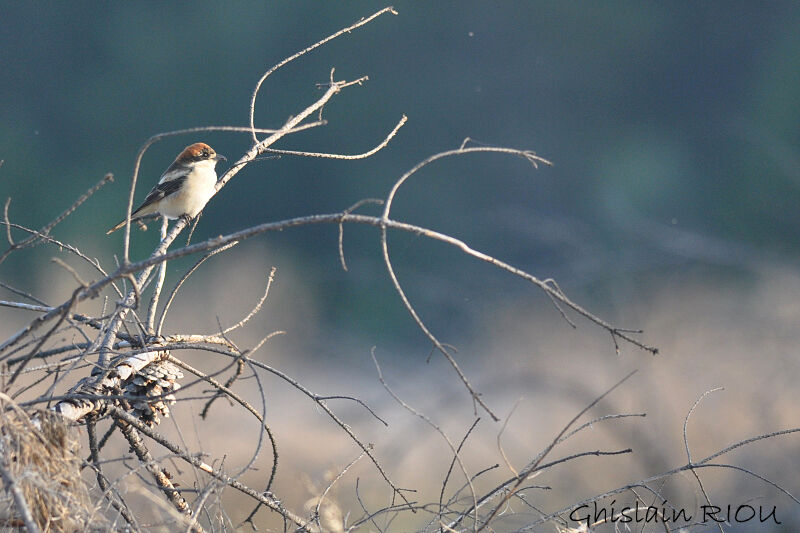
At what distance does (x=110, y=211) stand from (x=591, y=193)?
8288 mm

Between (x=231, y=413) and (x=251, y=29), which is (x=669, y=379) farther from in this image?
(x=251, y=29)

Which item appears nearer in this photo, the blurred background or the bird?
the bird

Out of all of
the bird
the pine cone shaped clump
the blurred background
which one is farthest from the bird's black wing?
the blurred background

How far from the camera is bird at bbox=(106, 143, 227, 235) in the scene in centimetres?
372

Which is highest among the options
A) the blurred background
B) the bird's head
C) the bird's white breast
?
the blurred background

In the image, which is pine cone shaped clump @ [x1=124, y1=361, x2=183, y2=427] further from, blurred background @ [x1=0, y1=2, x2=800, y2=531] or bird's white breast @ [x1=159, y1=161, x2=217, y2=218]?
blurred background @ [x1=0, y1=2, x2=800, y2=531]

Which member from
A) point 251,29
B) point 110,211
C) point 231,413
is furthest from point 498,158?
point 231,413

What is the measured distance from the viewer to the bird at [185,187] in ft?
12.2

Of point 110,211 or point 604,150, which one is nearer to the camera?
point 110,211

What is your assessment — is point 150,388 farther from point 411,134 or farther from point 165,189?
point 411,134

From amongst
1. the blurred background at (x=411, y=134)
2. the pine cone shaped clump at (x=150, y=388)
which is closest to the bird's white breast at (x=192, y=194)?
the pine cone shaped clump at (x=150, y=388)

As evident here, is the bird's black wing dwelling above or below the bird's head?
below

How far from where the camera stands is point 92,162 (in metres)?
16.8

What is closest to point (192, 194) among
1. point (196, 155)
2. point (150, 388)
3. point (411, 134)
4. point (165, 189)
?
point (165, 189)
